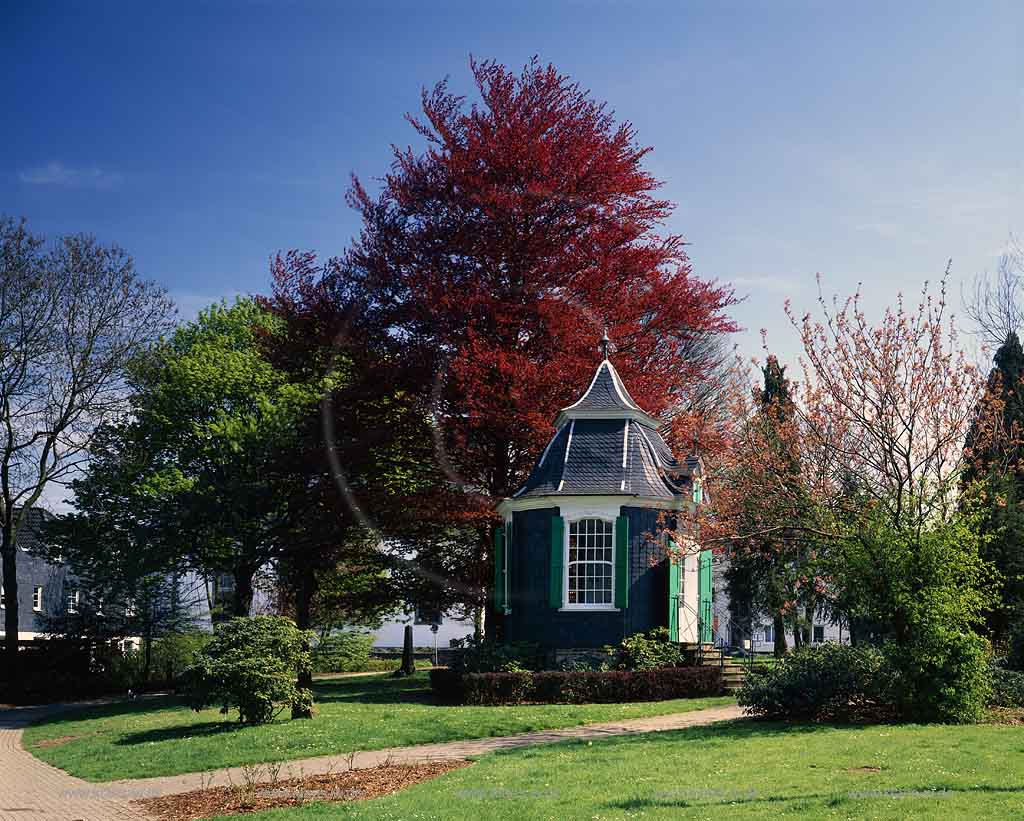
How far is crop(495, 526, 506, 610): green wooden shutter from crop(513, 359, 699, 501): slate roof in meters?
1.60

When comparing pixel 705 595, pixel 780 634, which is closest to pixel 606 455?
pixel 705 595

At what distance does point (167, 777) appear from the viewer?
47.9 feet

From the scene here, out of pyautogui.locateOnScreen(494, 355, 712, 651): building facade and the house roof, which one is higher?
the house roof

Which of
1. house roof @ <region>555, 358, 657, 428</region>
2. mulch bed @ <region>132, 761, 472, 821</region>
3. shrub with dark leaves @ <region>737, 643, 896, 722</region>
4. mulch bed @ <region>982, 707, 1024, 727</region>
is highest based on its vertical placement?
house roof @ <region>555, 358, 657, 428</region>

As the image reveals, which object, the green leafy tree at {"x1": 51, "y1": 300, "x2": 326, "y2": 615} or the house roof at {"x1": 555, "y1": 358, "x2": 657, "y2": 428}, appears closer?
the house roof at {"x1": 555, "y1": 358, "x2": 657, "y2": 428}

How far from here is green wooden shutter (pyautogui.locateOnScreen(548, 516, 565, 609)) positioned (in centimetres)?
2442

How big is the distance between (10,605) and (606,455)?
20834 mm

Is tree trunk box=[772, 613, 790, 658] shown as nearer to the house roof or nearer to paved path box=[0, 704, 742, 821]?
the house roof

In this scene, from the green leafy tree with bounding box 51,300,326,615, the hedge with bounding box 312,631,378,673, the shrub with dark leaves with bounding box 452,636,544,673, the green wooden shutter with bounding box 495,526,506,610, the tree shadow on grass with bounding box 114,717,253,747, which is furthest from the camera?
the hedge with bounding box 312,631,378,673

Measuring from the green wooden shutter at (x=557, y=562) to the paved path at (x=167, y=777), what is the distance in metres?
5.74

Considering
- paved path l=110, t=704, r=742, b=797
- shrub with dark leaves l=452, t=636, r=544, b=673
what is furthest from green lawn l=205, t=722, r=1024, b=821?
shrub with dark leaves l=452, t=636, r=544, b=673

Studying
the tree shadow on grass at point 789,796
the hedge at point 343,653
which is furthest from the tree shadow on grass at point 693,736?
the hedge at point 343,653

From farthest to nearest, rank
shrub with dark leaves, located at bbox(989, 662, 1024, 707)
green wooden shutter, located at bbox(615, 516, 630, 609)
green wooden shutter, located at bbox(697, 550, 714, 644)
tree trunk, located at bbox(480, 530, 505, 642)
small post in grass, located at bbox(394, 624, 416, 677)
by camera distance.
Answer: small post in grass, located at bbox(394, 624, 416, 677)
tree trunk, located at bbox(480, 530, 505, 642)
green wooden shutter, located at bbox(697, 550, 714, 644)
green wooden shutter, located at bbox(615, 516, 630, 609)
shrub with dark leaves, located at bbox(989, 662, 1024, 707)

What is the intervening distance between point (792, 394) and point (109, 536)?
72.2 ft
